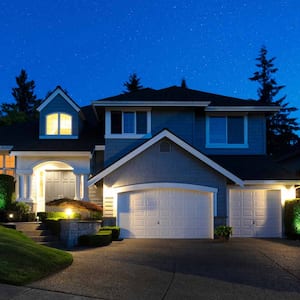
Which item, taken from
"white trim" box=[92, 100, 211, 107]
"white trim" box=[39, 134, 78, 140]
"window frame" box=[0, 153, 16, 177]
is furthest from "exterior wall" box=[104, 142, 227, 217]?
"window frame" box=[0, 153, 16, 177]

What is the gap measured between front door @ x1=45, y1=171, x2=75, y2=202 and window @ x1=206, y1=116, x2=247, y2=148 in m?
7.41

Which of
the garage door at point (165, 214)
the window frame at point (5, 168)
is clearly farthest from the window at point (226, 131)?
the window frame at point (5, 168)

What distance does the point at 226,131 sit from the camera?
22.6m

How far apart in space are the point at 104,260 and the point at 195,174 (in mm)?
7836

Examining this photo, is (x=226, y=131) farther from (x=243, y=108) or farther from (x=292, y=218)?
(x=292, y=218)

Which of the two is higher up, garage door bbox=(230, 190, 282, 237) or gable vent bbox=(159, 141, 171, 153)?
gable vent bbox=(159, 141, 171, 153)

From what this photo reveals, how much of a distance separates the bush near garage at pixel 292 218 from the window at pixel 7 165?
44.5 feet

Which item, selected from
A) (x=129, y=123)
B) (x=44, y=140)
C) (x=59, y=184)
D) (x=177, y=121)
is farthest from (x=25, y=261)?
(x=177, y=121)

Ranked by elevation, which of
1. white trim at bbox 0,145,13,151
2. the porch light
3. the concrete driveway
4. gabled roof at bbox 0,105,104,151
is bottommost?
the concrete driveway

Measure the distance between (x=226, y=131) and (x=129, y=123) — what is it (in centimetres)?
500

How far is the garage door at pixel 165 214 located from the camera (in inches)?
748

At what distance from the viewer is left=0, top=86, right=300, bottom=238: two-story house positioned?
62.4ft

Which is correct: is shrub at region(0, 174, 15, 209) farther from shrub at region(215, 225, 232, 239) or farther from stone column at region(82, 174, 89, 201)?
shrub at region(215, 225, 232, 239)

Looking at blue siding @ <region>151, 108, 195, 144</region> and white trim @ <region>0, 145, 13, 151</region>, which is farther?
white trim @ <region>0, 145, 13, 151</region>
